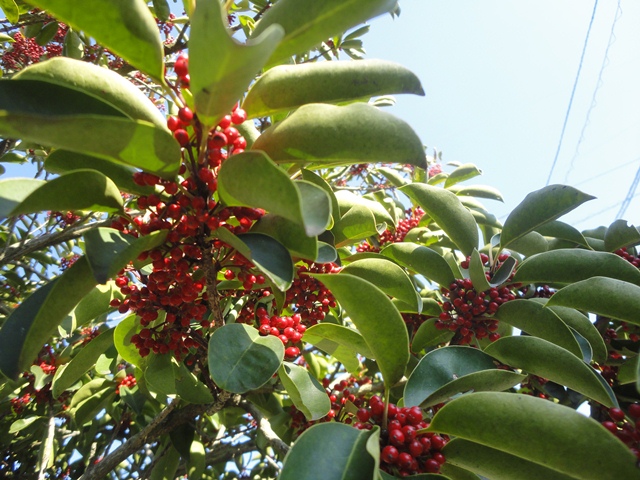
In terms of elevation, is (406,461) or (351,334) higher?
A: (351,334)

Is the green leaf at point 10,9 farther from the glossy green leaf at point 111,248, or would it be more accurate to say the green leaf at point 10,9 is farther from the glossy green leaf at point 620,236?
the glossy green leaf at point 620,236

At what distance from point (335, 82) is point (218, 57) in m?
0.34

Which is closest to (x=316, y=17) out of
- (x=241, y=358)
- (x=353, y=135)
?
(x=353, y=135)

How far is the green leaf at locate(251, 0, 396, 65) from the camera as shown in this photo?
1.06m

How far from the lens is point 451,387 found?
129 centimetres

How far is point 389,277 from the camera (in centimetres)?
164

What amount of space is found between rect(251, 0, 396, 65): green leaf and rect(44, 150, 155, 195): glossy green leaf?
0.56 m

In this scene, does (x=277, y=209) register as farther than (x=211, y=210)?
No

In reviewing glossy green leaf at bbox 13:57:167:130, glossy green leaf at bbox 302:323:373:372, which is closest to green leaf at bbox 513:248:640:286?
glossy green leaf at bbox 302:323:373:372

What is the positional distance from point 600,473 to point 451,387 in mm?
414

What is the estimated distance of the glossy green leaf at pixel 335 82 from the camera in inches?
45.1

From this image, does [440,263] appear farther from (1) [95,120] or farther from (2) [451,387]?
(1) [95,120]

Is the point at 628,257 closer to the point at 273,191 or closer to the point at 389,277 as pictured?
the point at 389,277

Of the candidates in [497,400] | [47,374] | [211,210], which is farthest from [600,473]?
[47,374]
